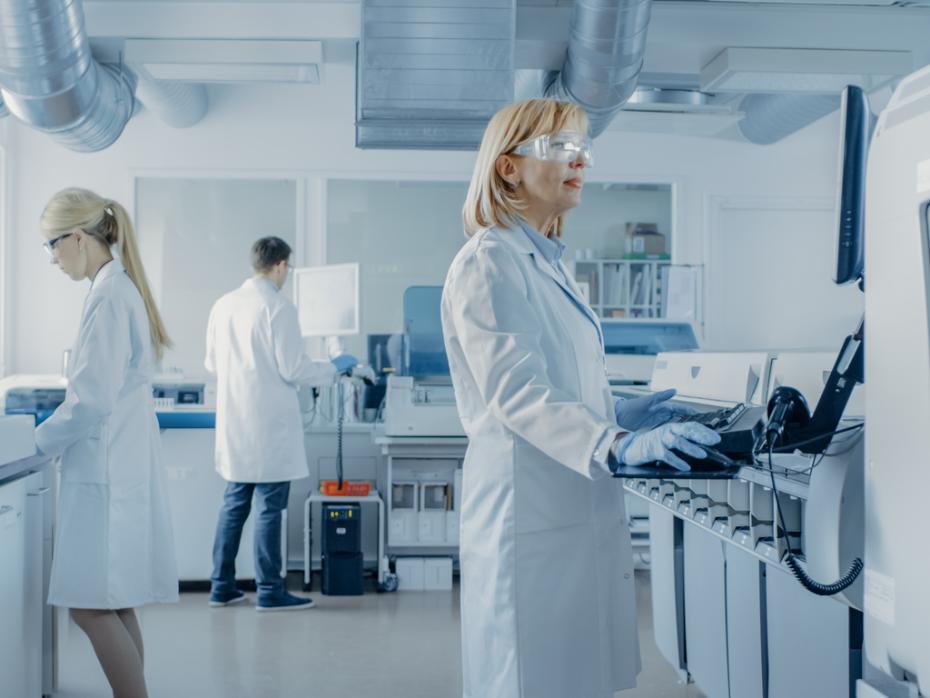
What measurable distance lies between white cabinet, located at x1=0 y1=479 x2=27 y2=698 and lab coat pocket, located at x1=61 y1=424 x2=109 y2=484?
5.3 inches

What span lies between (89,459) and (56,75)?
168 cm

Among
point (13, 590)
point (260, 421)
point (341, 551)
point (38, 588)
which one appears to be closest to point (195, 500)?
point (260, 421)

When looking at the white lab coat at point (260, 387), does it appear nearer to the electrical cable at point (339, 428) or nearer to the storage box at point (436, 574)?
the electrical cable at point (339, 428)

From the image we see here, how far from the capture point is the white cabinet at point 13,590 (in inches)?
85.6

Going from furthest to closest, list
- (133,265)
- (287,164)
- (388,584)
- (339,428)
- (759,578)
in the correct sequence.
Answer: (287,164), (339,428), (388,584), (133,265), (759,578)

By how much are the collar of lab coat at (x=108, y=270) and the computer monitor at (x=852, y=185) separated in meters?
1.73

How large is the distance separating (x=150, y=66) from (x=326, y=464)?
2040 mm

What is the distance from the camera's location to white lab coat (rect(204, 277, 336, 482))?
3783mm

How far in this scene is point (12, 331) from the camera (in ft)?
17.0

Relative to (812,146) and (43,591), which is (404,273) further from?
(43,591)

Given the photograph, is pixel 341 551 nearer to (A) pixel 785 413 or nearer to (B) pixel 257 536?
(B) pixel 257 536

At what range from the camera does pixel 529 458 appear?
1.41m

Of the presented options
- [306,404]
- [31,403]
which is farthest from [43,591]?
[306,404]

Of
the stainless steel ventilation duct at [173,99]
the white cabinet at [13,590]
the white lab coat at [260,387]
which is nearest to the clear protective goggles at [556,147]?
the white cabinet at [13,590]
